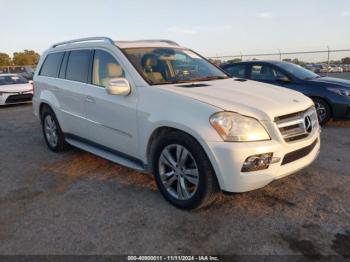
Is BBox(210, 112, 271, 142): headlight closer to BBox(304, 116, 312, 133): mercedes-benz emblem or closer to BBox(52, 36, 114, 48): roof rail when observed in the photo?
BBox(304, 116, 312, 133): mercedes-benz emblem

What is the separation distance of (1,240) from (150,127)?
1735mm

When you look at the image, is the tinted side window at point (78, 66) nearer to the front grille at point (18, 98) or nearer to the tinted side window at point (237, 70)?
the tinted side window at point (237, 70)

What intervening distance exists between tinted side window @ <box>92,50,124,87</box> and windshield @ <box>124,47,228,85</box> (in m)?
0.21

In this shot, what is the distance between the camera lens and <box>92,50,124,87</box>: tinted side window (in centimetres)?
430

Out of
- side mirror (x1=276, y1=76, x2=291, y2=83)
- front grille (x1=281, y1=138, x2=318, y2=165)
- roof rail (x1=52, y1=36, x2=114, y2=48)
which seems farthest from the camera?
side mirror (x1=276, y1=76, x2=291, y2=83)

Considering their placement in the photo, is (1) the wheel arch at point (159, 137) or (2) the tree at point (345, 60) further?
(2) the tree at point (345, 60)

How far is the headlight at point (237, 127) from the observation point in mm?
3168

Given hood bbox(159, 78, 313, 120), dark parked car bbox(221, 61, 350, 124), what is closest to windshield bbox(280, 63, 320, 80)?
dark parked car bbox(221, 61, 350, 124)

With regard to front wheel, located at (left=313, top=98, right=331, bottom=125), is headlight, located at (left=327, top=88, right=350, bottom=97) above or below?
above

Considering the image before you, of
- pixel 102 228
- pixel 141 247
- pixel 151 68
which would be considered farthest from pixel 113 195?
pixel 151 68

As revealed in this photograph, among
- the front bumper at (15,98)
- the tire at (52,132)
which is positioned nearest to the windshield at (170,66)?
the tire at (52,132)

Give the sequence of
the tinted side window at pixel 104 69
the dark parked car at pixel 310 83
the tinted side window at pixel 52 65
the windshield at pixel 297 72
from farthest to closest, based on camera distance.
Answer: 1. the windshield at pixel 297 72
2. the dark parked car at pixel 310 83
3. the tinted side window at pixel 52 65
4. the tinted side window at pixel 104 69

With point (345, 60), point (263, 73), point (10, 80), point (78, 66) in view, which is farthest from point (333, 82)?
point (345, 60)

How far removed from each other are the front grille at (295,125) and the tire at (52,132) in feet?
12.1
